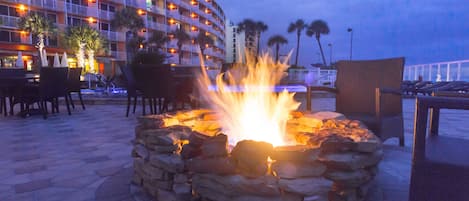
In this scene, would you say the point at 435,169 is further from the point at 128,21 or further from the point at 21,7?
the point at 21,7

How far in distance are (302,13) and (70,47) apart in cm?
3256

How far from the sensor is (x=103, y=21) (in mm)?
29781

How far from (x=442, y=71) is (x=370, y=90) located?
10053mm

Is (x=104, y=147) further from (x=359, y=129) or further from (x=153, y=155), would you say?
(x=359, y=129)

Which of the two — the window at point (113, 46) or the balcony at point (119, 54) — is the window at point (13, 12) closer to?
the window at point (113, 46)

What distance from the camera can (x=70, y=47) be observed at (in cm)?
2319

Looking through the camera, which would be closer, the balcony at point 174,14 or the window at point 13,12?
the window at point 13,12

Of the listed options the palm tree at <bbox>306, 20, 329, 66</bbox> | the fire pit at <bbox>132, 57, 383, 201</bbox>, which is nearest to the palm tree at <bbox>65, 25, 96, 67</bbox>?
the fire pit at <bbox>132, 57, 383, 201</bbox>

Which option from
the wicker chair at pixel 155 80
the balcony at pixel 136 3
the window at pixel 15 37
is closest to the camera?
the wicker chair at pixel 155 80

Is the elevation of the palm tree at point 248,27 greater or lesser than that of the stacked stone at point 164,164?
greater

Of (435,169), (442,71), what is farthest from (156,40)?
(435,169)

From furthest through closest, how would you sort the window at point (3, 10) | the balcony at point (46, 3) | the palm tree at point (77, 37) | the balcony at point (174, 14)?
the balcony at point (174, 14), the balcony at point (46, 3), the window at point (3, 10), the palm tree at point (77, 37)

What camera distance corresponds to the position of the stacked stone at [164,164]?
63.8 inches

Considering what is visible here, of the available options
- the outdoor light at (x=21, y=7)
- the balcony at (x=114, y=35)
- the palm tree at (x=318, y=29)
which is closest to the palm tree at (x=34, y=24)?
the outdoor light at (x=21, y=7)
